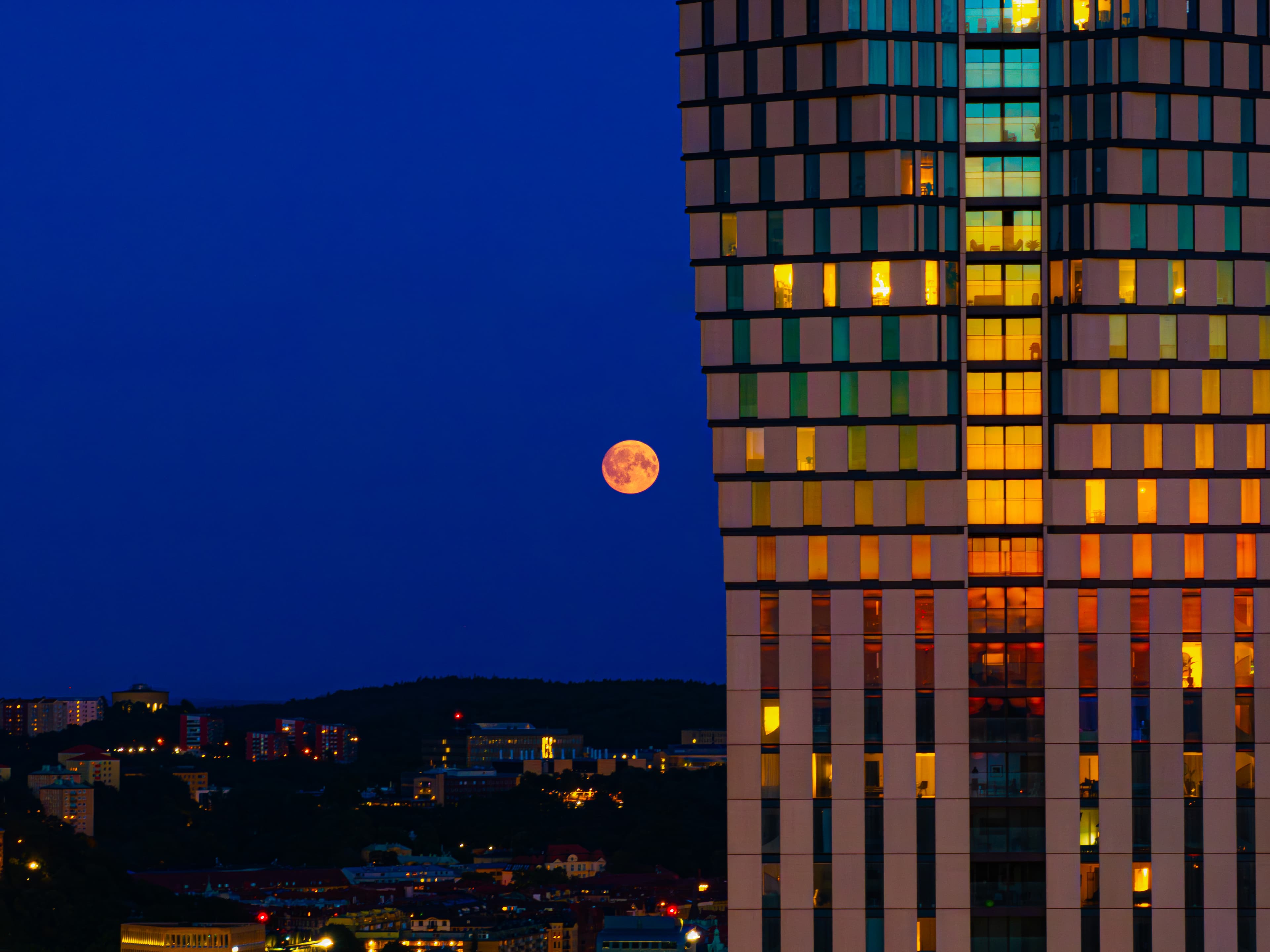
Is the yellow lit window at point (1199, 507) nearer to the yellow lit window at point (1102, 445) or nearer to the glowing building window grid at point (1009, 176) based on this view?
the yellow lit window at point (1102, 445)

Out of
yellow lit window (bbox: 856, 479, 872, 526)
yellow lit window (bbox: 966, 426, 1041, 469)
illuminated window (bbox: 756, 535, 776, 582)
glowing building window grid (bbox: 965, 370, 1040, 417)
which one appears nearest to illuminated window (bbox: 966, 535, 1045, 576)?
yellow lit window (bbox: 966, 426, 1041, 469)

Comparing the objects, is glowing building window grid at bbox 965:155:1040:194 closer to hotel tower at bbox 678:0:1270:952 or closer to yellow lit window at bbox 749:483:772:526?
hotel tower at bbox 678:0:1270:952

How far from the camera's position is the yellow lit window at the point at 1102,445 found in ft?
290

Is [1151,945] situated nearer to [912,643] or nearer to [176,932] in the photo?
[912,643]

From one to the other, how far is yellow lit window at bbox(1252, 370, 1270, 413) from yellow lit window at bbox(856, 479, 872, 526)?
821 inches

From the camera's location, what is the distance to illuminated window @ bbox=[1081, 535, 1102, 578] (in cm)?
8831

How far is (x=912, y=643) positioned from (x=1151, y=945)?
19346 millimetres

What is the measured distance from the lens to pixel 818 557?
292 feet

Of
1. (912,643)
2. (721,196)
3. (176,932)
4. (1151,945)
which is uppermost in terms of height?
(721,196)

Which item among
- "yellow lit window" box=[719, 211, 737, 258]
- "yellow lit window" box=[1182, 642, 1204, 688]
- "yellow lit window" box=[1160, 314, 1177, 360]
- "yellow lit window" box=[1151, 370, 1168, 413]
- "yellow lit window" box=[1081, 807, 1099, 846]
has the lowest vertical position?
"yellow lit window" box=[1081, 807, 1099, 846]

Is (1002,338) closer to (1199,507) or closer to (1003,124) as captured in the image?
(1003,124)

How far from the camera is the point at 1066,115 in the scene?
89.9 m

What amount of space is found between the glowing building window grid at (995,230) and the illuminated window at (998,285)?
967 mm

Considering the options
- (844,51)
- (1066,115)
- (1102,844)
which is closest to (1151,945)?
(1102,844)
